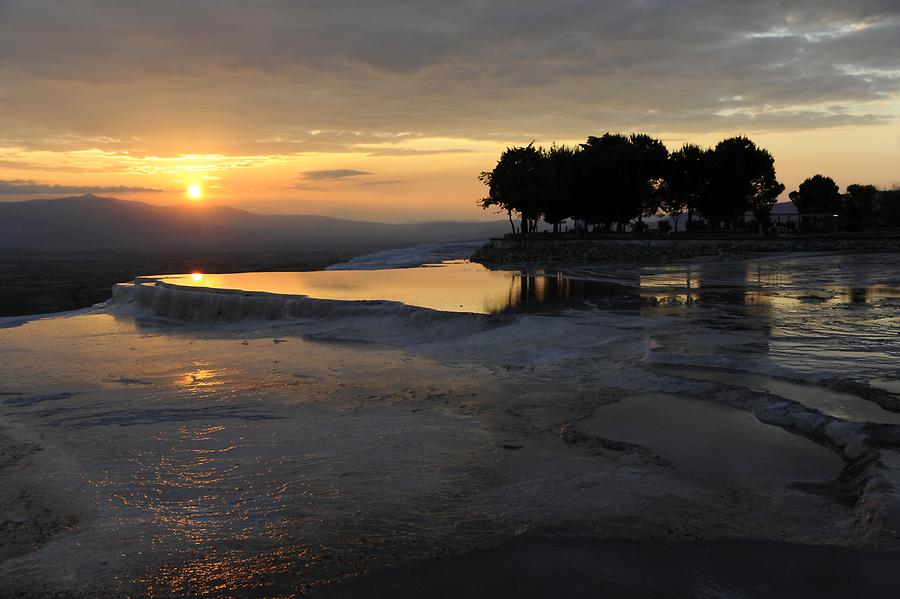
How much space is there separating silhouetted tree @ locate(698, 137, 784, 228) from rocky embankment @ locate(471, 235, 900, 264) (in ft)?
49.0

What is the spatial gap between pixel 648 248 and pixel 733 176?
19073mm

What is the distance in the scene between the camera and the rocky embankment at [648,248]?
5162 cm

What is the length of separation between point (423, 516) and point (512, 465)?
6.53ft

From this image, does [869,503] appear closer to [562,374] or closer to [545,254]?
[562,374]

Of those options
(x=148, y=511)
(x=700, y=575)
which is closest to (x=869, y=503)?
(x=700, y=575)

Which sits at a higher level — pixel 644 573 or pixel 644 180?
pixel 644 180

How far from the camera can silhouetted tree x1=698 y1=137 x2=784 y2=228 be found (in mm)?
75188

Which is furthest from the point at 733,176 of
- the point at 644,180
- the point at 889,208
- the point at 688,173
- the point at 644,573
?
the point at 644,573

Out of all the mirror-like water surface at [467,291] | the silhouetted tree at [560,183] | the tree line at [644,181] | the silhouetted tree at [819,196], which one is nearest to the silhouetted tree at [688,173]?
the tree line at [644,181]

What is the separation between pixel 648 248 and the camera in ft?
208

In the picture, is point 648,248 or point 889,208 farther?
point 889,208

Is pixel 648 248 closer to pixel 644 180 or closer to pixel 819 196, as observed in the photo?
pixel 644 180

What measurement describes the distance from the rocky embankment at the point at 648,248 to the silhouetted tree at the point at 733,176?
14.9m

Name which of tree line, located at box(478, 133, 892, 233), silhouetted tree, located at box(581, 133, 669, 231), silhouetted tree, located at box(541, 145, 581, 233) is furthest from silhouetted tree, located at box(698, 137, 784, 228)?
silhouetted tree, located at box(541, 145, 581, 233)
